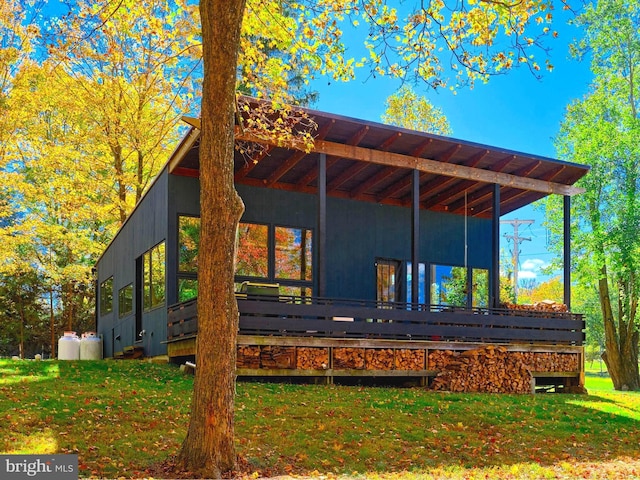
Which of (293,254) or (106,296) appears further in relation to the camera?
(106,296)

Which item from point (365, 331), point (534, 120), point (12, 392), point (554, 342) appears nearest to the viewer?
point (12, 392)

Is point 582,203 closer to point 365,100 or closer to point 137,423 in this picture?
point 365,100

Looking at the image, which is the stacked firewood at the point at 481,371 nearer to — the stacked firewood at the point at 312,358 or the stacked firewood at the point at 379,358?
the stacked firewood at the point at 379,358

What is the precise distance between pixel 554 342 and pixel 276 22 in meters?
9.64

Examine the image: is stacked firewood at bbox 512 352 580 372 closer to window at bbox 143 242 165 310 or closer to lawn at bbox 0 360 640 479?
lawn at bbox 0 360 640 479

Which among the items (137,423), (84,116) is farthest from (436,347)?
(84,116)

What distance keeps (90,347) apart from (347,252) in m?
9.16

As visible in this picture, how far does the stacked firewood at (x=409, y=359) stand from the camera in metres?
12.2

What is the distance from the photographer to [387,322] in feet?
40.5

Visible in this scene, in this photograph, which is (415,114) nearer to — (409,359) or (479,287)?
(479,287)

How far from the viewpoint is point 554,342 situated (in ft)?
47.0

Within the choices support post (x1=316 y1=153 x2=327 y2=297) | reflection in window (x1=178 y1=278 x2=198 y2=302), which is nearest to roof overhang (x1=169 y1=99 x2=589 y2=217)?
support post (x1=316 y1=153 x2=327 y2=297)

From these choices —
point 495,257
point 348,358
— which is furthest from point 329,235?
point 348,358

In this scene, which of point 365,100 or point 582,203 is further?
point 365,100
